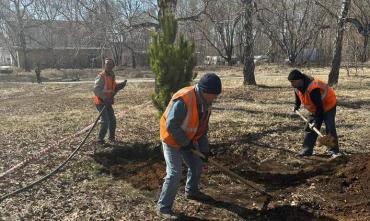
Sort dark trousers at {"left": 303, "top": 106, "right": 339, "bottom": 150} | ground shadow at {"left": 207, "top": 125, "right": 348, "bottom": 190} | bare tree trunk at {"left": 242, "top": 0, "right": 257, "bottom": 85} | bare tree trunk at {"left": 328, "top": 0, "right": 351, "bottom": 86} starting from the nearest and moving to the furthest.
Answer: ground shadow at {"left": 207, "top": 125, "right": 348, "bottom": 190} < dark trousers at {"left": 303, "top": 106, "right": 339, "bottom": 150} < bare tree trunk at {"left": 242, "top": 0, "right": 257, "bottom": 85} < bare tree trunk at {"left": 328, "top": 0, "right": 351, "bottom": 86}

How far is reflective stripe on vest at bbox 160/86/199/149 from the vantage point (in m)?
4.41

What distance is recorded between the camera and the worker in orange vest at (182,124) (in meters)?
4.40

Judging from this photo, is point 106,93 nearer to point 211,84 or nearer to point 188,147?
point 188,147

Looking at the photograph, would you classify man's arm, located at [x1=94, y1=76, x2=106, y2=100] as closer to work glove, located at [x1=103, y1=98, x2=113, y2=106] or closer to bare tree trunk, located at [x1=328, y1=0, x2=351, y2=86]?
work glove, located at [x1=103, y1=98, x2=113, y2=106]

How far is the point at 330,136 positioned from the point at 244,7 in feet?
27.7

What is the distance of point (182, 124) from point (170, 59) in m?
2.90

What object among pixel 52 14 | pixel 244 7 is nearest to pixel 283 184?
pixel 244 7

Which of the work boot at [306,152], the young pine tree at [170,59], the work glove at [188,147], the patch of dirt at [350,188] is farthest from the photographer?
the young pine tree at [170,59]

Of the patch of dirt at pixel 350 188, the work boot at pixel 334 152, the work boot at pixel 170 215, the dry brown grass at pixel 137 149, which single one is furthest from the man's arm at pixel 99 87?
the patch of dirt at pixel 350 188

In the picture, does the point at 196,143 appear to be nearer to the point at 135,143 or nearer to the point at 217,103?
the point at 135,143

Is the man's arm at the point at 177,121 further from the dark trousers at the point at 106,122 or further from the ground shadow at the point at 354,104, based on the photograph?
the ground shadow at the point at 354,104

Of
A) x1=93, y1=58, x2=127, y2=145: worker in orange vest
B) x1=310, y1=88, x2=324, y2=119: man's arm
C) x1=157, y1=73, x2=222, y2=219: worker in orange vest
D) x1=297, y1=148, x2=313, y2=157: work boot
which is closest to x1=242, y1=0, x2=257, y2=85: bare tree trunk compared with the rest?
x1=93, y1=58, x2=127, y2=145: worker in orange vest

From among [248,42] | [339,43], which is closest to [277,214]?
[248,42]

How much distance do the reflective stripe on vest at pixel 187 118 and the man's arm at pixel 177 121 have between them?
0.05 meters
